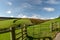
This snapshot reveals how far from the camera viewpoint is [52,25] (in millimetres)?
20188

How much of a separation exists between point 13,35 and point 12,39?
20cm

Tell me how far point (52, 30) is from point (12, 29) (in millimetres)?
13635

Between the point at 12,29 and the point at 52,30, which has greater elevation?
the point at 12,29

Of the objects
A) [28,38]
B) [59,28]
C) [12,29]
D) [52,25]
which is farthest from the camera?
[59,28]

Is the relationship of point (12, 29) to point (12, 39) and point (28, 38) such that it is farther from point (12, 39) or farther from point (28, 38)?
point (28, 38)

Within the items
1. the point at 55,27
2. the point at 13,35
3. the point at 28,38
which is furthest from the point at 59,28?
the point at 13,35

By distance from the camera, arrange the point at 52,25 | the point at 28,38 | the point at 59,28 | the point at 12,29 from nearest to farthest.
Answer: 1. the point at 12,29
2. the point at 28,38
3. the point at 52,25
4. the point at 59,28

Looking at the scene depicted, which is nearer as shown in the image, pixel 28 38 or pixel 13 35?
pixel 13 35

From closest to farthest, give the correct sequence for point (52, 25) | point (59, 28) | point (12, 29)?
point (12, 29) < point (52, 25) < point (59, 28)

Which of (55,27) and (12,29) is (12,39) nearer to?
(12,29)

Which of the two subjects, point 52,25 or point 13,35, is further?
point 52,25

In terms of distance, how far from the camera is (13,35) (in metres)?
7.39

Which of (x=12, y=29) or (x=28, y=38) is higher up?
(x=12, y=29)

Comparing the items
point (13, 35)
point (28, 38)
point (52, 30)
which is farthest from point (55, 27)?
point (13, 35)
